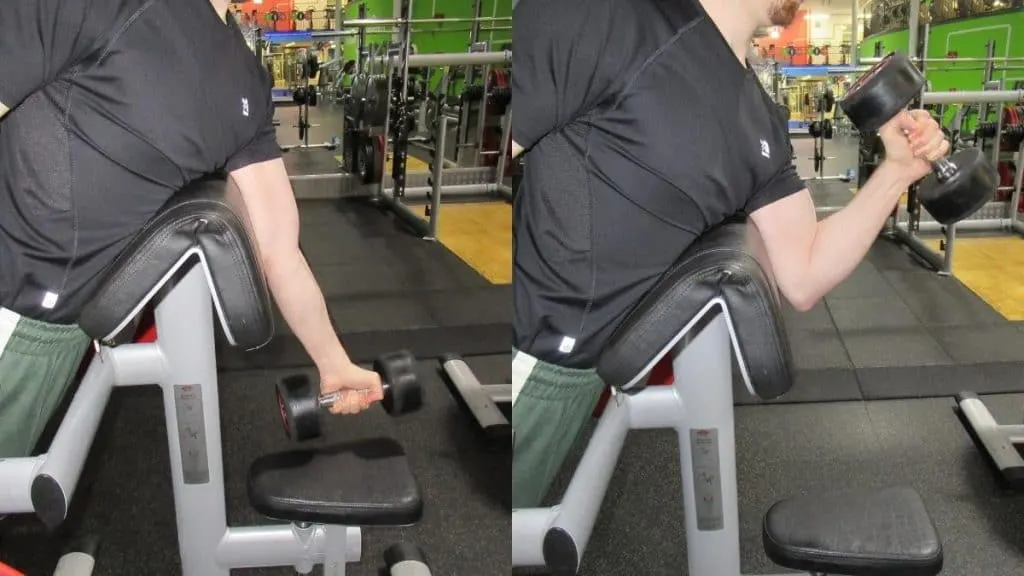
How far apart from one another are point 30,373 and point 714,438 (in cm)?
103

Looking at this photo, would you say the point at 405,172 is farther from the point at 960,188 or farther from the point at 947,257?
the point at 947,257

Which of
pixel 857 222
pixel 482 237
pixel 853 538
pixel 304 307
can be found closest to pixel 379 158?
pixel 482 237

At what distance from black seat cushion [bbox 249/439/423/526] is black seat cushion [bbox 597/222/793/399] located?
385 mm

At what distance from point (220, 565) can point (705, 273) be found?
968mm

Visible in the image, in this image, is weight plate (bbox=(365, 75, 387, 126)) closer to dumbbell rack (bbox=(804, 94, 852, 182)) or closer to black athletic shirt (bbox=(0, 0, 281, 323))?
black athletic shirt (bbox=(0, 0, 281, 323))

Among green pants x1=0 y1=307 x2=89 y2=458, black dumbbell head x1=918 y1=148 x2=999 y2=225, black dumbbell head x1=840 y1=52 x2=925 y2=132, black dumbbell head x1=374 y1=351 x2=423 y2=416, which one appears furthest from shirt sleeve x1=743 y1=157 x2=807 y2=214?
green pants x1=0 y1=307 x2=89 y2=458

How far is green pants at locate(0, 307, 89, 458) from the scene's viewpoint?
1161 millimetres

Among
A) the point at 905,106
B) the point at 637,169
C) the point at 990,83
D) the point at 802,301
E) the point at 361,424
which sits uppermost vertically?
the point at 990,83

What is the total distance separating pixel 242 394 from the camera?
1455 millimetres

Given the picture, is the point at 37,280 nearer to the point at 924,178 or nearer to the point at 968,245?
the point at 924,178

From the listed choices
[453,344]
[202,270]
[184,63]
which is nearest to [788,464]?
[453,344]

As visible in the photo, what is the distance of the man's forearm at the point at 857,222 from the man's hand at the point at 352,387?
2.61 ft

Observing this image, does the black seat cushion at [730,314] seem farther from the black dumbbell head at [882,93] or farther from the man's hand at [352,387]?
the man's hand at [352,387]

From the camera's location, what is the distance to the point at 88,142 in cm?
108
